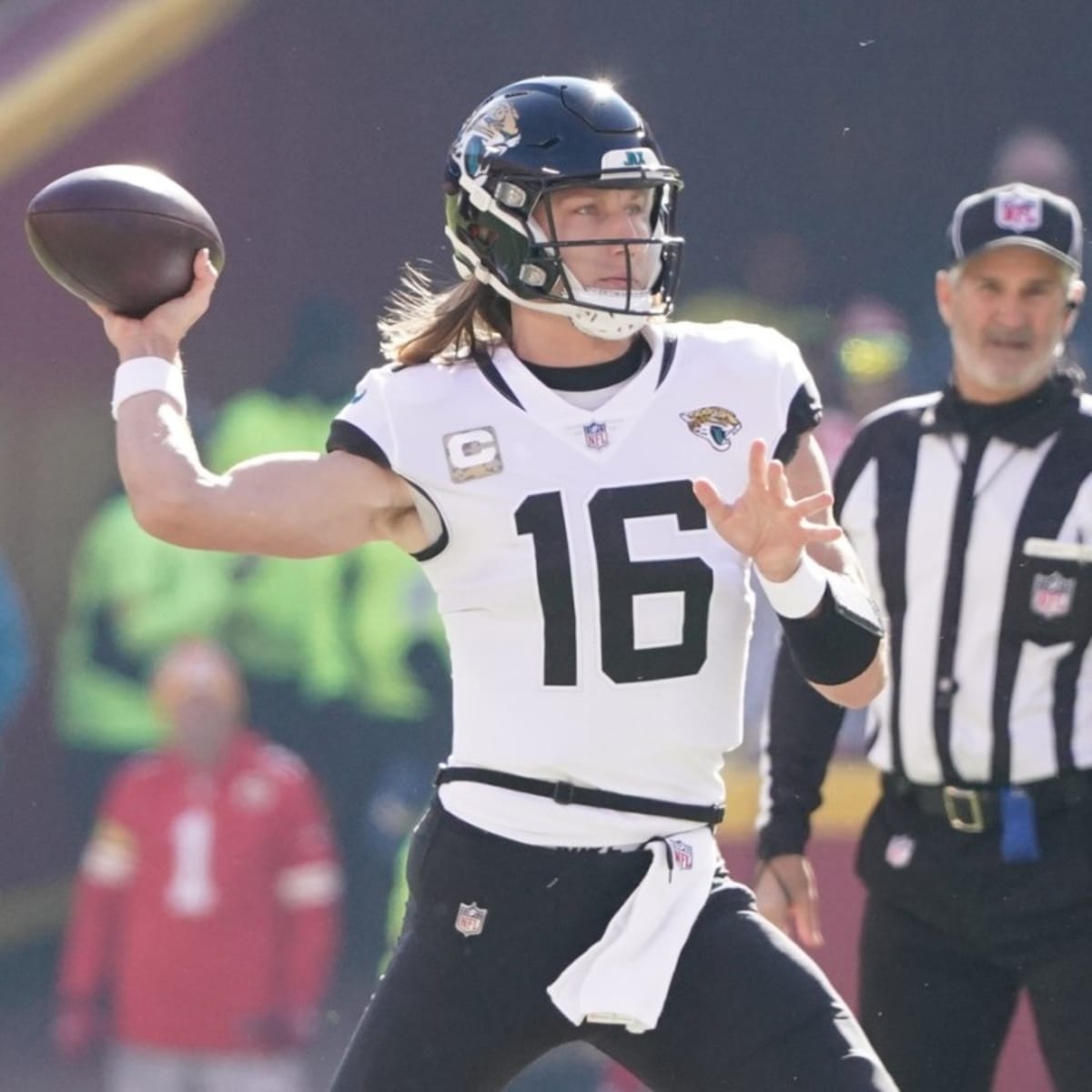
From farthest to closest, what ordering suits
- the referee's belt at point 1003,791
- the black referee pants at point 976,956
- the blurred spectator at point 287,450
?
1. the blurred spectator at point 287,450
2. the referee's belt at point 1003,791
3. the black referee pants at point 976,956

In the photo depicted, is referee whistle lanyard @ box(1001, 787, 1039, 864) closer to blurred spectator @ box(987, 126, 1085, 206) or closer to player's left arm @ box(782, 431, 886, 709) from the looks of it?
player's left arm @ box(782, 431, 886, 709)

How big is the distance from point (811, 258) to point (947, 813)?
1.87 metres

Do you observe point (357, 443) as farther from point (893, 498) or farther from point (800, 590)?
point (893, 498)

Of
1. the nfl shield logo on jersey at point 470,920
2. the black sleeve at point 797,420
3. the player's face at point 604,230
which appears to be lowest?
the nfl shield logo on jersey at point 470,920

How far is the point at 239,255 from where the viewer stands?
527 centimetres

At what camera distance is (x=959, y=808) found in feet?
11.9

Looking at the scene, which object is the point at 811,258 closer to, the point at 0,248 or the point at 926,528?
the point at 926,528

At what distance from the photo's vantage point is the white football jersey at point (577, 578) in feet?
9.32

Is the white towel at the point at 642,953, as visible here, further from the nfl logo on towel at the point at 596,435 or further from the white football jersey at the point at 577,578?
the nfl logo on towel at the point at 596,435

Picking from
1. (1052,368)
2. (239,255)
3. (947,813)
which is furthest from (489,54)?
(947,813)

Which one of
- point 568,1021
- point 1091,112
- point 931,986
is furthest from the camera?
point 1091,112

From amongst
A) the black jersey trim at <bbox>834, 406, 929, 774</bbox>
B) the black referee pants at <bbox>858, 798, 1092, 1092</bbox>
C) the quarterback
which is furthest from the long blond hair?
the black referee pants at <bbox>858, 798, 1092, 1092</bbox>

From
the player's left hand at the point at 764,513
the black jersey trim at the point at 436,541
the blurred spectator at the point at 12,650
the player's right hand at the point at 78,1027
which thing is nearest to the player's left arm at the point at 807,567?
the player's left hand at the point at 764,513

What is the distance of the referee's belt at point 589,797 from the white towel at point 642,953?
0.05 m
